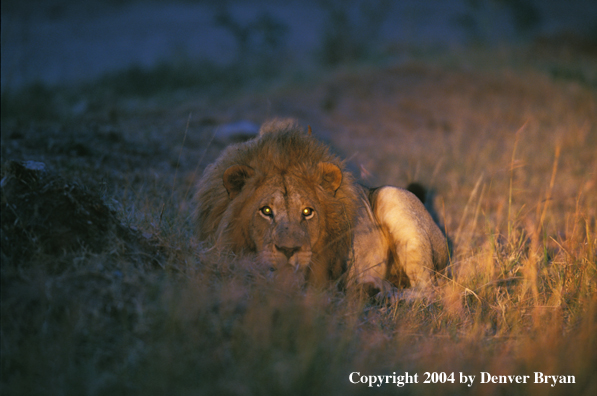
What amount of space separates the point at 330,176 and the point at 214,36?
86.4ft

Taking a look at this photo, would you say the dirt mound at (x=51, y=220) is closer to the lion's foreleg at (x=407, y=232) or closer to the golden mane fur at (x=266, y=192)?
the golden mane fur at (x=266, y=192)

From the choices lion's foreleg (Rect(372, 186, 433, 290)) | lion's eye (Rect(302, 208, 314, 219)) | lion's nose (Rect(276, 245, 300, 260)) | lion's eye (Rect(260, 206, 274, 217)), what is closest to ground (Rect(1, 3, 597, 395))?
lion's nose (Rect(276, 245, 300, 260))

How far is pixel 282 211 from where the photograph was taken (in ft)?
11.0

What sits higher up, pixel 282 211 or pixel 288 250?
pixel 282 211

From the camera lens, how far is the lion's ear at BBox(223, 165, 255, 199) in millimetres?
3504

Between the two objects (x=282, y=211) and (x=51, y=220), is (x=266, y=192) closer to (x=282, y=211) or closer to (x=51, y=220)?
(x=282, y=211)

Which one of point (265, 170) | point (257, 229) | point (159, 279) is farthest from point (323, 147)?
point (159, 279)

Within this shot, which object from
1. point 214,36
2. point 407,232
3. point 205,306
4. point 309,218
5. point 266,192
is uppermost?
point 214,36

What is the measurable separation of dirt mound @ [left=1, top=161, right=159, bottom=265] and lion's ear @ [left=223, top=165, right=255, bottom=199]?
2.76 feet

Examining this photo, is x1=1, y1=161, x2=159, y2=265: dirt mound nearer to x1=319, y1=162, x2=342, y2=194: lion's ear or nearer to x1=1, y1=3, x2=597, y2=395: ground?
x1=1, y1=3, x2=597, y2=395: ground

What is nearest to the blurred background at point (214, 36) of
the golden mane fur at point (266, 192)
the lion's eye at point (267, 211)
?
the golden mane fur at point (266, 192)

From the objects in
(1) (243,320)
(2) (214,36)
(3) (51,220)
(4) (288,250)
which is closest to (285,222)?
(4) (288,250)

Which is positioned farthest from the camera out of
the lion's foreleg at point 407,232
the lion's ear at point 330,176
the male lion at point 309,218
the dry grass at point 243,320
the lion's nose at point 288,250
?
the lion's foreleg at point 407,232

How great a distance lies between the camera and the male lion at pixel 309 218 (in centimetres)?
337
